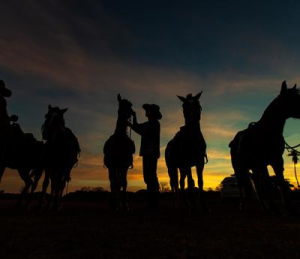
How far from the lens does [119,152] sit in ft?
29.5

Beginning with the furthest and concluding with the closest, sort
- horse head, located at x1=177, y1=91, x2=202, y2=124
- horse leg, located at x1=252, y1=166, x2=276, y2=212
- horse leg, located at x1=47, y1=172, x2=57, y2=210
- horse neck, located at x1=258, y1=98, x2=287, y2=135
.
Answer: horse leg, located at x1=47, y1=172, x2=57, y2=210, horse head, located at x1=177, y1=91, x2=202, y2=124, horse leg, located at x1=252, y1=166, x2=276, y2=212, horse neck, located at x1=258, y1=98, x2=287, y2=135

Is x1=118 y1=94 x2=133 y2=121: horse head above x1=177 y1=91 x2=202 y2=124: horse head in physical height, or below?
above

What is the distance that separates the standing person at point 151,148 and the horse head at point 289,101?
3.62 m

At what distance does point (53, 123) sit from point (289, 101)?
6787 millimetres

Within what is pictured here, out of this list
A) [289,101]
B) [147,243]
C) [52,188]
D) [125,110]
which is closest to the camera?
[147,243]

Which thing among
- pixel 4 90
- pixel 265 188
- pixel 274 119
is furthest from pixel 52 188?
pixel 274 119

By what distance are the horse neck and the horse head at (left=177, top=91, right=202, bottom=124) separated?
1717mm

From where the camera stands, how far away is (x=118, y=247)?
2.73m

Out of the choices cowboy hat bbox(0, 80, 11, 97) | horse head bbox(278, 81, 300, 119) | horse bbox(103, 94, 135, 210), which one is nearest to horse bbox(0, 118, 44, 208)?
cowboy hat bbox(0, 80, 11, 97)

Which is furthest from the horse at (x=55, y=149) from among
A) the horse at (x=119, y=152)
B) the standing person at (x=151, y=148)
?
the standing person at (x=151, y=148)

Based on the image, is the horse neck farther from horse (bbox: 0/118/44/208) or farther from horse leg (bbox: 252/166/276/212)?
horse (bbox: 0/118/44/208)

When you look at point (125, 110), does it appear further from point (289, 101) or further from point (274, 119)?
point (289, 101)

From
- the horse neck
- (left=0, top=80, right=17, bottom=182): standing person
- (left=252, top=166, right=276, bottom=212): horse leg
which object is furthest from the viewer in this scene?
(left=0, top=80, right=17, bottom=182): standing person

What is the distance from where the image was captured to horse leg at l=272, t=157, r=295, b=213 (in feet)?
20.4
